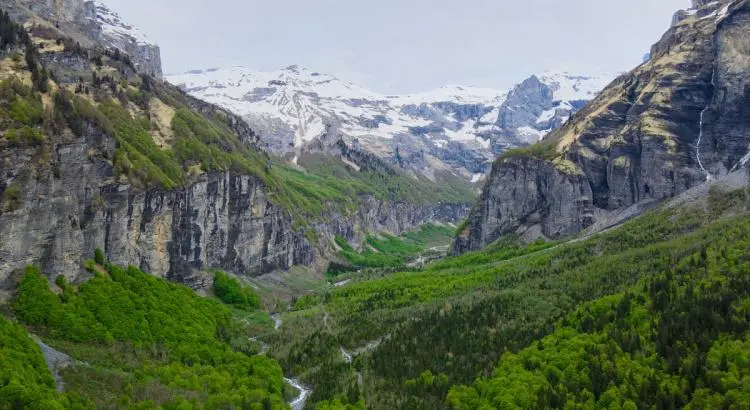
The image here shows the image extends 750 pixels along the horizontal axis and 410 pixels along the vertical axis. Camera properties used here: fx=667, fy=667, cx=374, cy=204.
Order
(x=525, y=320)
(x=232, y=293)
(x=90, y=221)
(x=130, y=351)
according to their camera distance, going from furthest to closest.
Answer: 1. (x=232, y=293)
2. (x=525, y=320)
3. (x=90, y=221)
4. (x=130, y=351)

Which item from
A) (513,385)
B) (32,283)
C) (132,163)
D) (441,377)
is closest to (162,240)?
(132,163)

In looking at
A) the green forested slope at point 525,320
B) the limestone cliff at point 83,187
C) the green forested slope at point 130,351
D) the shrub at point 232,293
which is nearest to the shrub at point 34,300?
the green forested slope at point 130,351

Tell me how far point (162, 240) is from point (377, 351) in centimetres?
7304

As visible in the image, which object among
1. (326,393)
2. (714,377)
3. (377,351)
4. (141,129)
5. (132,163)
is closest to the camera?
(714,377)

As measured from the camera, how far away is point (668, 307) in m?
125

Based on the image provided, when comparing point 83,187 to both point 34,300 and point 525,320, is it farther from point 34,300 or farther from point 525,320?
point 525,320

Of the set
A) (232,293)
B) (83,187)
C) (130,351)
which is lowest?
(232,293)

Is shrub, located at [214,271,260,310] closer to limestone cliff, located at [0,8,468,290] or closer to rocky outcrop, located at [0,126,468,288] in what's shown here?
limestone cliff, located at [0,8,468,290]

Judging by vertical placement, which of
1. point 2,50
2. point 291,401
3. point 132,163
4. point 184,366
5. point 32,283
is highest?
point 2,50

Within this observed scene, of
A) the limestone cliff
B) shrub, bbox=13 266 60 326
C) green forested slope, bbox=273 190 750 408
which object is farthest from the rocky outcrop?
green forested slope, bbox=273 190 750 408

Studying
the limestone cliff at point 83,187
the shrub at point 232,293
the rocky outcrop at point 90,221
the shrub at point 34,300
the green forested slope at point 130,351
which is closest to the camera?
the green forested slope at point 130,351

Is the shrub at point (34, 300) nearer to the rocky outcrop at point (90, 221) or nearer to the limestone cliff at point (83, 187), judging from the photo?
the limestone cliff at point (83, 187)

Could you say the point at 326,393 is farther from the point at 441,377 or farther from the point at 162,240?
the point at 162,240

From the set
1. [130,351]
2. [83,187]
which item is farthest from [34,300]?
[83,187]
